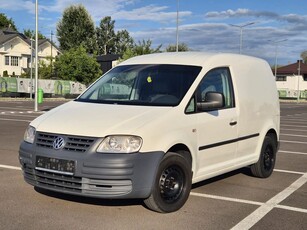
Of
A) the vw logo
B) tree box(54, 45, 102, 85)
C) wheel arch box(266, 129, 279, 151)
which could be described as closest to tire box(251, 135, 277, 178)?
wheel arch box(266, 129, 279, 151)

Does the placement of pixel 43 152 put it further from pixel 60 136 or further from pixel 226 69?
pixel 226 69

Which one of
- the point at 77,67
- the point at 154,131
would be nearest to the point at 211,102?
the point at 154,131

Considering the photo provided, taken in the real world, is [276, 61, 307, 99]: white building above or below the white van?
above

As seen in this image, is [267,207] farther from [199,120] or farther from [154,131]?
[154,131]

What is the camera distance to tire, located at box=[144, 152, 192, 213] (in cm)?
509

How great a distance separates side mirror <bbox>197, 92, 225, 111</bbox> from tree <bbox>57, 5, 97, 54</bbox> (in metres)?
75.6

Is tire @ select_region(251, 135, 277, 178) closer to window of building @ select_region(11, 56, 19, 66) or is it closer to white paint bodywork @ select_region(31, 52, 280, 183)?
white paint bodywork @ select_region(31, 52, 280, 183)

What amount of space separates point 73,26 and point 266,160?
7587 cm

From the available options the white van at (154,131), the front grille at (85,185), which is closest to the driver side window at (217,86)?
the white van at (154,131)

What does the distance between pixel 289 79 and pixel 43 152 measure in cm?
8589

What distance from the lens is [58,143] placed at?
4.94 m

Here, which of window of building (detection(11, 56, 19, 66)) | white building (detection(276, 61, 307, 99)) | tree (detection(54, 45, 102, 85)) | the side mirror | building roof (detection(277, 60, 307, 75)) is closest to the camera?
the side mirror

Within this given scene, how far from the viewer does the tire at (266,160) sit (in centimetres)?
740

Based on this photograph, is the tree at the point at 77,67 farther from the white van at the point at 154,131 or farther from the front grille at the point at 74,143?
the front grille at the point at 74,143
